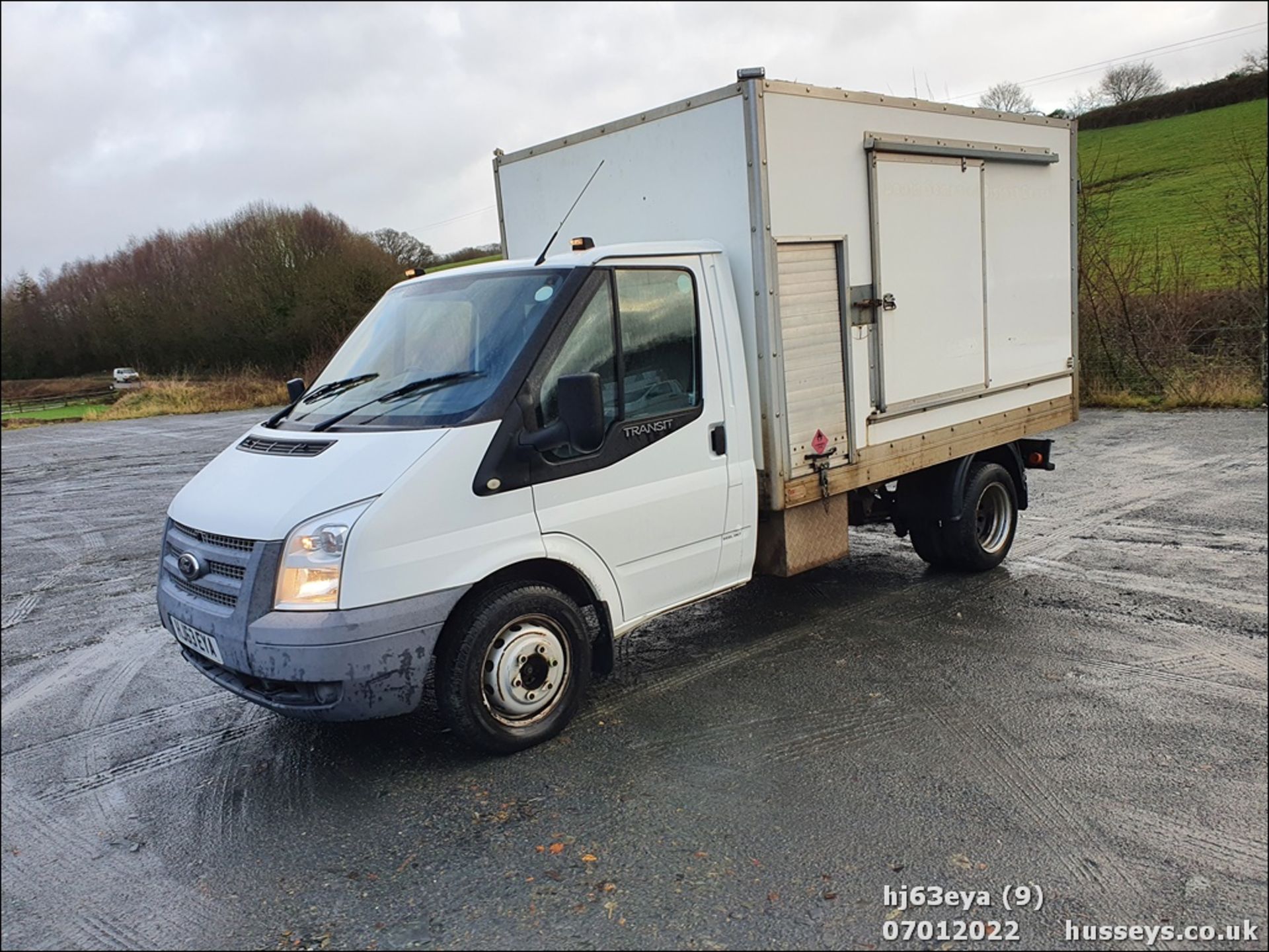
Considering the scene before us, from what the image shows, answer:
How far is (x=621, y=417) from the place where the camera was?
460 centimetres

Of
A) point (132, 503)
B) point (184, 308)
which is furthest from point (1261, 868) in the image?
point (184, 308)

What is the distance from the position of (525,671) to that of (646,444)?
4.08ft

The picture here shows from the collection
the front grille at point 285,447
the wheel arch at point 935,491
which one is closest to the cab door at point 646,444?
the front grille at point 285,447

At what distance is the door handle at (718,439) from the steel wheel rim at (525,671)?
50.0 inches

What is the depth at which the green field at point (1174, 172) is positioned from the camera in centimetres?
1544

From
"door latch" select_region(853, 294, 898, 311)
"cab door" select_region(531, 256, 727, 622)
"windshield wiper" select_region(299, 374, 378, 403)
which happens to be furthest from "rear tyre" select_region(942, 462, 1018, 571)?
"windshield wiper" select_region(299, 374, 378, 403)

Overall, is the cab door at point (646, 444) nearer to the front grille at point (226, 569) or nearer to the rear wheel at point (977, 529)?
the front grille at point (226, 569)

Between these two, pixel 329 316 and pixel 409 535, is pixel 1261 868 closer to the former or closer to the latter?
pixel 409 535

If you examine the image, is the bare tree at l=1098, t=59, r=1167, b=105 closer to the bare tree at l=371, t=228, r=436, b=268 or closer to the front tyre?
the front tyre

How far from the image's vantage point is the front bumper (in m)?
3.79

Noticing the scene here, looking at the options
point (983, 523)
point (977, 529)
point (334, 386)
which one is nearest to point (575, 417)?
point (334, 386)

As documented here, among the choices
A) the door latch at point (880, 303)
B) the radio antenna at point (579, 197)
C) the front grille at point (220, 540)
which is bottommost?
the front grille at point (220, 540)

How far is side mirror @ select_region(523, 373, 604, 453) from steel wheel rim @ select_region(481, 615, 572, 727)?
820 mm

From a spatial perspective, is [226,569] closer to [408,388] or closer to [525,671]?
[408,388]
